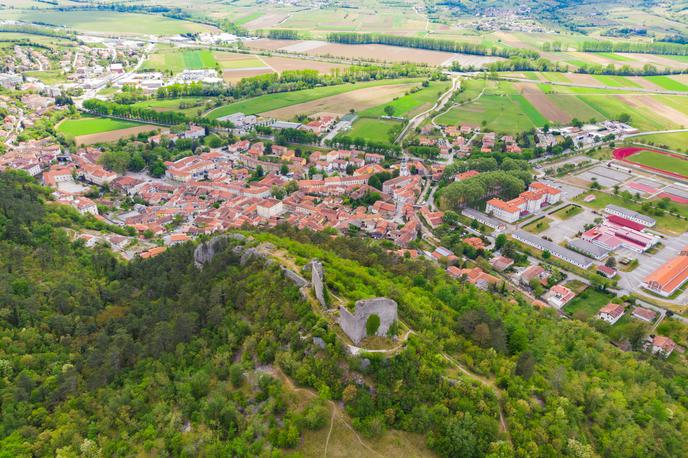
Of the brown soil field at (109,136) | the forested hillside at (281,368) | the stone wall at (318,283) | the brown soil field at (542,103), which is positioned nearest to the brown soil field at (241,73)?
the brown soil field at (109,136)

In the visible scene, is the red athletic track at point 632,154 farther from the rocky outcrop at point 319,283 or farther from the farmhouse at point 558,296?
the rocky outcrop at point 319,283

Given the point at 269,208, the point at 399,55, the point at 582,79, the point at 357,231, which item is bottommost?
the point at 357,231

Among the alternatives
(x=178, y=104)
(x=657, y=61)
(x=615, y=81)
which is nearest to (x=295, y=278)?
(x=178, y=104)

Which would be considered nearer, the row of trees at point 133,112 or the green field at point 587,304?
the green field at point 587,304

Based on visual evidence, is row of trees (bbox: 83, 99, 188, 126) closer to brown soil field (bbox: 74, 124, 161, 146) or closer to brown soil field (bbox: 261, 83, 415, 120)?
brown soil field (bbox: 74, 124, 161, 146)

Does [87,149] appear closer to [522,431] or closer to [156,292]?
[156,292]

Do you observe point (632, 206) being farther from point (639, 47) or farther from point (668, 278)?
point (639, 47)

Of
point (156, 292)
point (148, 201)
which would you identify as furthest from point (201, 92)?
point (156, 292)
